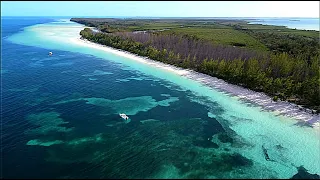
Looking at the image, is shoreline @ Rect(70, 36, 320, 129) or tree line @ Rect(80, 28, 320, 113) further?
tree line @ Rect(80, 28, 320, 113)

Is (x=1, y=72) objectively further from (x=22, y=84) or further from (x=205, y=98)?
(x=205, y=98)

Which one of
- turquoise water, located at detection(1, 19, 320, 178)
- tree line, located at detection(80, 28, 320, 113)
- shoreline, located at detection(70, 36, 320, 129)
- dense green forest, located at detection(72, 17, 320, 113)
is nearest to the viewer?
turquoise water, located at detection(1, 19, 320, 178)

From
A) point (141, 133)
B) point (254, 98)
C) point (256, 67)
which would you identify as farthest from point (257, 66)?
point (141, 133)

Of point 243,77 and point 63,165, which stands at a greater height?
point 243,77

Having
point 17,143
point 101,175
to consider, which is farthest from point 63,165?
point 17,143

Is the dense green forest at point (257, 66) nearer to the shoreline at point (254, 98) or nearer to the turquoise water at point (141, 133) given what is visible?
the shoreline at point (254, 98)

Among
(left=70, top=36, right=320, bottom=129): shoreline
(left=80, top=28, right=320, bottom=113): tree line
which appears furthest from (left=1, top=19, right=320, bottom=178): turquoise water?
(left=80, top=28, right=320, bottom=113): tree line

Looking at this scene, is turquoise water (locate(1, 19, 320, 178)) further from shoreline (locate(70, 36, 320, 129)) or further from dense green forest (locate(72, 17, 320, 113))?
dense green forest (locate(72, 17, 320, 113))

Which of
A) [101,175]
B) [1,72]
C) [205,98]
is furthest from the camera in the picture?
[1,72]
